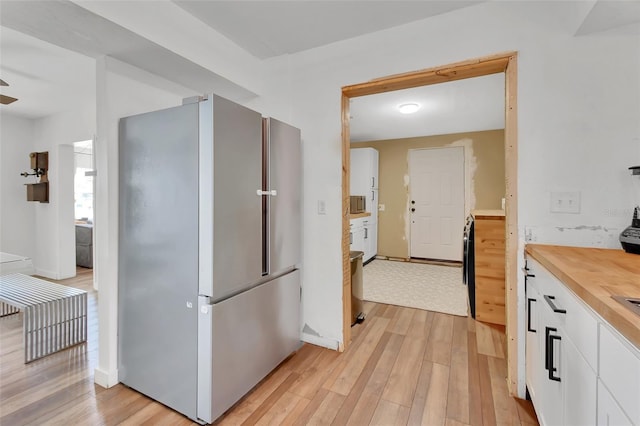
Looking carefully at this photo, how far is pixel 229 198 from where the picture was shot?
1.63 m

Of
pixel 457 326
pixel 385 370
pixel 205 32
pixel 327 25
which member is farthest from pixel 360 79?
pixel 457 326

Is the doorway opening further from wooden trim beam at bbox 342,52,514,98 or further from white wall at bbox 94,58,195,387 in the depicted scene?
wooden trim beam at bbox 342,52,514,98

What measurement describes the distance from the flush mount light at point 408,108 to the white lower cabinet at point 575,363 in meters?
2.66

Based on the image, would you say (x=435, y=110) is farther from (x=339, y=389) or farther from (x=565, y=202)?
(x=339, y=389)

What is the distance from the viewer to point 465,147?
5.21 m

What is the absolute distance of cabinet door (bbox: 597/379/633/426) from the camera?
697 mm

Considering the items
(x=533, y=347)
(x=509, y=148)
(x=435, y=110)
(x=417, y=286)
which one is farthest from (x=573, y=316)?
(x=435, y=110)

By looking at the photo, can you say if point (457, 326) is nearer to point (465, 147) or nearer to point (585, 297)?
point (585, 297)

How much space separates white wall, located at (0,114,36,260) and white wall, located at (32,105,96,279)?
0.31 ft

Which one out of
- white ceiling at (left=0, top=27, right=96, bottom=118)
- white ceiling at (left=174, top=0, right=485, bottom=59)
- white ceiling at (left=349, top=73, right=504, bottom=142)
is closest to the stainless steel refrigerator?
white ceiling at (left=174, top=0, right=485, bottom=59)

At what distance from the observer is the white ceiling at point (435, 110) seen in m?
3.22

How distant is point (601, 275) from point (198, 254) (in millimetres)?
1720

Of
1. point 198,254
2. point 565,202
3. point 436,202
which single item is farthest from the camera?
point 436,202

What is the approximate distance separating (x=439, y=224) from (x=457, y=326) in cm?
299
